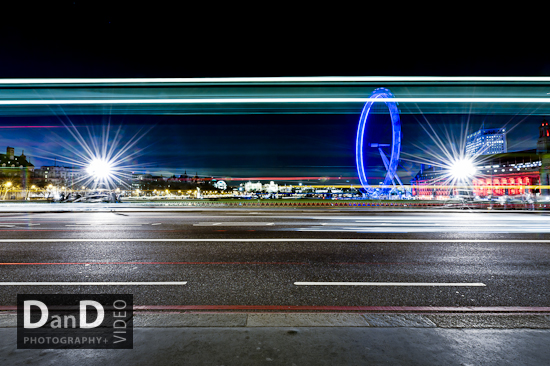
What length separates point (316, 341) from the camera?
9.48 feet

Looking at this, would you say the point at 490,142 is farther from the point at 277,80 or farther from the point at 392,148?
the point at 277,80

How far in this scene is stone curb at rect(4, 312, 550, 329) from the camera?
3297 mm

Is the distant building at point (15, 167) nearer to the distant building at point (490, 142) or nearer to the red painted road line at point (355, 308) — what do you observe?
the red painted road line at point (355, 308)

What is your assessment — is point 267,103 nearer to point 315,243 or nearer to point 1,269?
point 315,243

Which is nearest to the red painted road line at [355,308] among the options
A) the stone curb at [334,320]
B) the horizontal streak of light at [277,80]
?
the stone curb at [334,320]

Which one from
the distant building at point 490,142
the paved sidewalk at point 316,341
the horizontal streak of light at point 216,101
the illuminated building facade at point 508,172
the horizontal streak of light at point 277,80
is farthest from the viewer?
the distant building at point 490,142

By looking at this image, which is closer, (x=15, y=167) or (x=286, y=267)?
(x=286, y=267)

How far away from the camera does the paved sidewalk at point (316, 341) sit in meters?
2.55

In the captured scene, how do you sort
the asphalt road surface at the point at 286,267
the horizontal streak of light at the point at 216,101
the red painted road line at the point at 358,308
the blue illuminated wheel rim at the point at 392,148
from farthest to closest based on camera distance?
the blue illuminated wheel rim at the point at 392,148
the horizontal streak of light at the point at 216,101
the asphalt road surface at the point at 286,267
the red painted road line at the point at 358,308

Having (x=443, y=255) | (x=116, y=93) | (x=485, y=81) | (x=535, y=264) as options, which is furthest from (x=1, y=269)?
(x=485, y=81)

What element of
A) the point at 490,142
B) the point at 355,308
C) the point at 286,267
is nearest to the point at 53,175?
the point at 286,267

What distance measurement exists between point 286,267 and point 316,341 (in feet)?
9.52

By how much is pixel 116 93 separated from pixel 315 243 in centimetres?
950

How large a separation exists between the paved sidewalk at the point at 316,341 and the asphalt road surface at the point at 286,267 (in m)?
0.59
